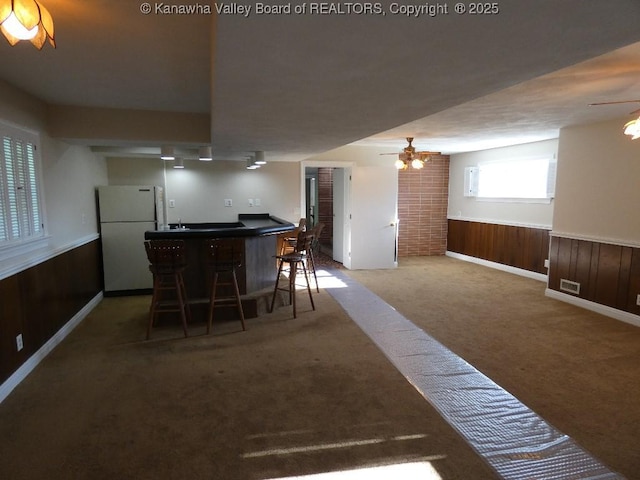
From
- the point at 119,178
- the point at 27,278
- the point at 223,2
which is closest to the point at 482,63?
the point at 223,2

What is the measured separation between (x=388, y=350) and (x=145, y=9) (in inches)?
119

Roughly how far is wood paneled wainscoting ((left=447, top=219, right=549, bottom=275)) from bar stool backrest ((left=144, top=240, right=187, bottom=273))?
558 centimetres

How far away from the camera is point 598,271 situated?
14.5ft

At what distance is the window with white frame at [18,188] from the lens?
268 centimetres

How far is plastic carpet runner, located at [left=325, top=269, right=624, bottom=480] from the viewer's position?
1937 millimetres

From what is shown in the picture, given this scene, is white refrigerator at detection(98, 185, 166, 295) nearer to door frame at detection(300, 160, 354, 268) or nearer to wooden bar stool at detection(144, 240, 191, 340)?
wooden bar stool at detection(144, 240, 191, 340)

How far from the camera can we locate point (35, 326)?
10.1ft

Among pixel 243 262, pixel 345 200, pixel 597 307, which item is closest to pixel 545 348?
pixel 597 307

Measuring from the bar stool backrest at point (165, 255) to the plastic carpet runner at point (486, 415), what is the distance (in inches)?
79.1

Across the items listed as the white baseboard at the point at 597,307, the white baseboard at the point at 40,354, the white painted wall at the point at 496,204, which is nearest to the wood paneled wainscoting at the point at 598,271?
the white baseboard at the point at 597,307

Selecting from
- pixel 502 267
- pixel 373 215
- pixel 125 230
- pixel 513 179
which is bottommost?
pixel 502 267

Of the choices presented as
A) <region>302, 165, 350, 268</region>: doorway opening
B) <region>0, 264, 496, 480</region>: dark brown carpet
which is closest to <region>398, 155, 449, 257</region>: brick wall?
<region>302, 165, 350, 268</region>: doorway opening

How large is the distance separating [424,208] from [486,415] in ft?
20.6

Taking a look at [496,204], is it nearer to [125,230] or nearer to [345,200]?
[345,200]
